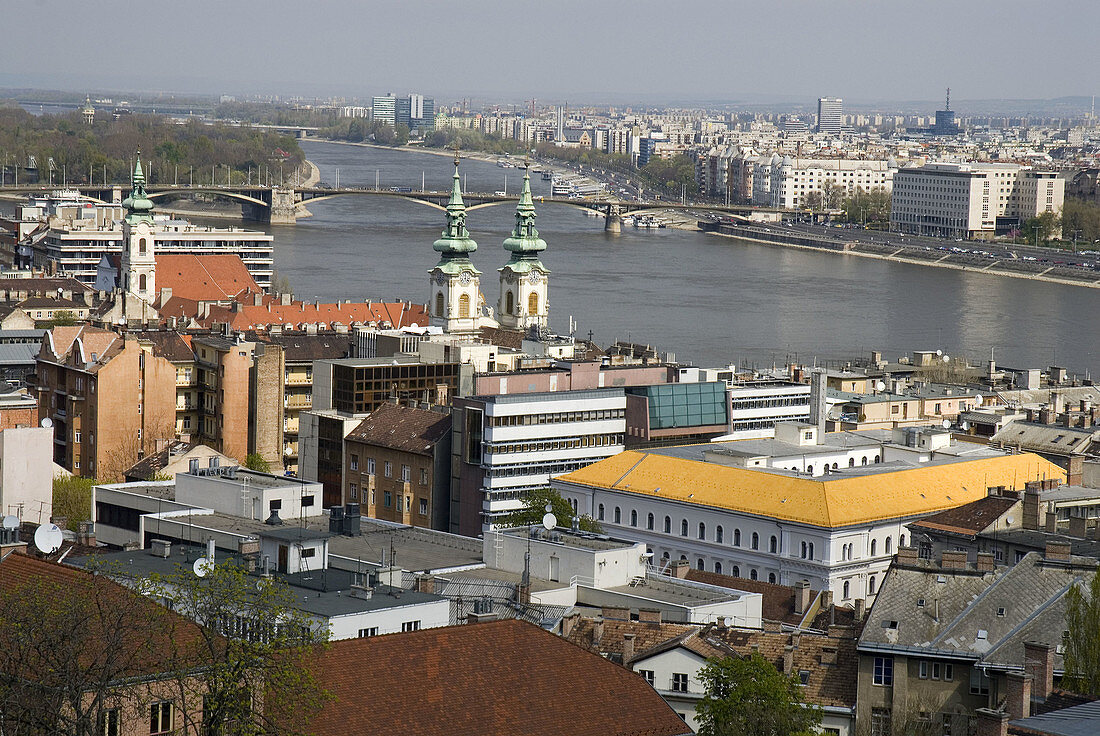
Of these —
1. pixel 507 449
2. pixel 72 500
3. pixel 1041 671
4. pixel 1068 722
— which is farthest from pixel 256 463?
pixel 1068 722

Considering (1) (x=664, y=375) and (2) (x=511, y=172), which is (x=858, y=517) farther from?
(2) (x=511, y=172)

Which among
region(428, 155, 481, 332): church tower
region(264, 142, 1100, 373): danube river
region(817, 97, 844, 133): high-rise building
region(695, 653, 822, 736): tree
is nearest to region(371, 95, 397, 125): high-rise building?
region(817, 97, 844, 133): high-rise building

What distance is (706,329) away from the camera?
86.0 ft

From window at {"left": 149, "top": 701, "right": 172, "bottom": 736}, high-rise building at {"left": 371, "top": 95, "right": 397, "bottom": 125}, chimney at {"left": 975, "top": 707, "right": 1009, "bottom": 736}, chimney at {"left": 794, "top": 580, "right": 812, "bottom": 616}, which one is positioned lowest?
chimney at {"left": 794, "top": 580, "right": 812, "bottom": 616}

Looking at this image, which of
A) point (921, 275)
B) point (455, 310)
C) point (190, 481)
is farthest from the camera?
point (921, 275)

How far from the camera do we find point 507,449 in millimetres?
12812

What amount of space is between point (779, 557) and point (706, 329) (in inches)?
592

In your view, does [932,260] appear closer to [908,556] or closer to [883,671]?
[908,556]

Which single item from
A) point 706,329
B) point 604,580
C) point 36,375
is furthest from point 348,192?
point 604,580

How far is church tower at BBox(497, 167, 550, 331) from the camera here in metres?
21.1

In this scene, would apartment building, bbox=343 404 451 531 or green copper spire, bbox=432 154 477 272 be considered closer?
apartment building, bbox=343 404 451 531

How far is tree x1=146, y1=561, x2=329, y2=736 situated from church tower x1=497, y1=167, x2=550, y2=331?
15.8 meters

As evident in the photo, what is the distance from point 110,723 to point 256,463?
9705 mm

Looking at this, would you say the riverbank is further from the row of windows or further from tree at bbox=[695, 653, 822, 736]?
tree at bbox=[695, 653, 822, 736]
